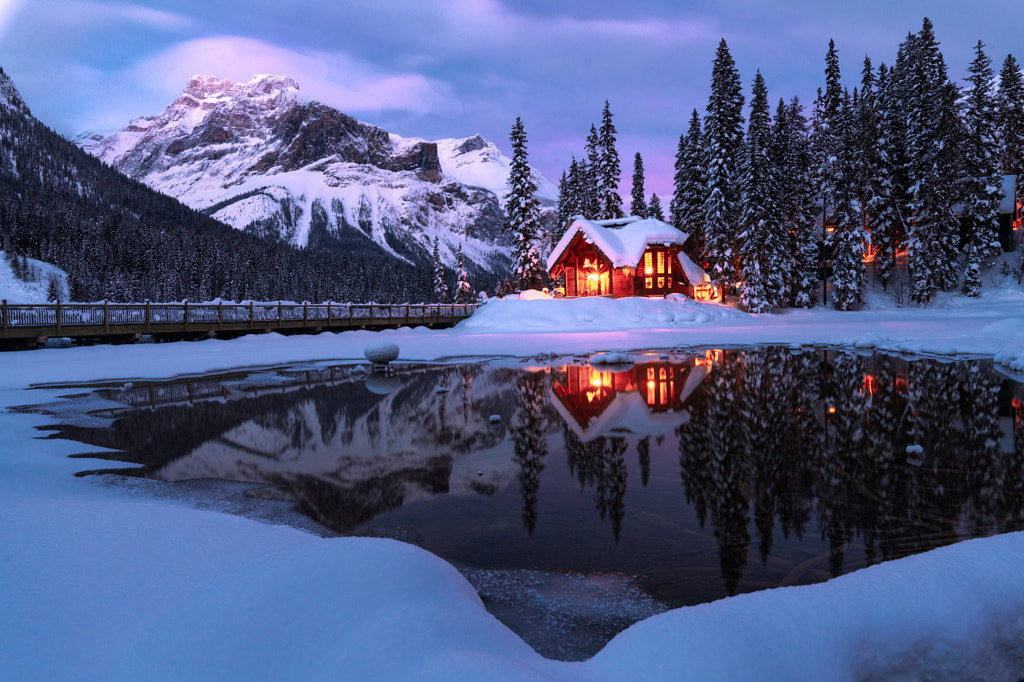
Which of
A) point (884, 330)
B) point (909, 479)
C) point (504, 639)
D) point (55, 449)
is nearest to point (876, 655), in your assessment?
point (504, 639)

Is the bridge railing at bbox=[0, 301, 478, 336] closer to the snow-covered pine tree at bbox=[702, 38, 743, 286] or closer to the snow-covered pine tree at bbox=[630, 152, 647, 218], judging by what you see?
the snow-covered pine tree at bbox=[702, 38, 743, 286]

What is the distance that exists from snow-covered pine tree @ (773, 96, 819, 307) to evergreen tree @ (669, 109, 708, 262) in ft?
20.4

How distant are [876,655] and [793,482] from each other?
3.57 m

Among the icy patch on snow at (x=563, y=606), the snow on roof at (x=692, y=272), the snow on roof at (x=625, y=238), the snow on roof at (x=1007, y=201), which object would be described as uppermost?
the snow on roof at (x=1007, y=201)

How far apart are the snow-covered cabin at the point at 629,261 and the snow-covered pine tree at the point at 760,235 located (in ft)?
14.2

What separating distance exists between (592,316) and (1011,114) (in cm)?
4251

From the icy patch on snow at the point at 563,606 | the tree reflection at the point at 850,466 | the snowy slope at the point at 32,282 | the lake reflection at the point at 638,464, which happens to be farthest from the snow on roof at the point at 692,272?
the snowy slope at the point at 32,282

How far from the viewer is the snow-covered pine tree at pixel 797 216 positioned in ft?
150

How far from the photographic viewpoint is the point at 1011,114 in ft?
151

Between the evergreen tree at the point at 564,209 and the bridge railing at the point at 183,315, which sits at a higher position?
the evergreen tree at the point at 564,209

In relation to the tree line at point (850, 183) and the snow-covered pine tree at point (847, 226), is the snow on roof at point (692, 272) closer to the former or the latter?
the tree line at point (850, 183)

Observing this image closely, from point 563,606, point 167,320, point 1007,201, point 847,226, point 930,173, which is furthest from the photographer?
point 1007,201

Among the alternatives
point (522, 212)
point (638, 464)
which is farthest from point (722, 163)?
point (638, 464)

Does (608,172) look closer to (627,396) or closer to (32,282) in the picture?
(627,396)
